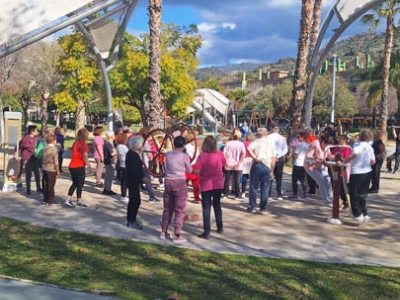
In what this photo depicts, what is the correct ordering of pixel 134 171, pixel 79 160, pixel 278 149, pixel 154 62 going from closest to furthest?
1. pixel 134 171
2. pixel 79 160
3. pixel 278 149
4. pixel 154 62

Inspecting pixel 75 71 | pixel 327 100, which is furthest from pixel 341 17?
pixel 327 100

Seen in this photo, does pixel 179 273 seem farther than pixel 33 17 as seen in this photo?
No

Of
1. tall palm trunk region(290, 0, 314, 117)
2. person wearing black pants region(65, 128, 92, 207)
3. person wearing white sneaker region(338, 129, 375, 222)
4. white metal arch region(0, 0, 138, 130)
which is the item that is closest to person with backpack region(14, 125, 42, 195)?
person wearing black pants region(65, 128, 92, 207)

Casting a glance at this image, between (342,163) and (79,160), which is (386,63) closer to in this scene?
(342,163)

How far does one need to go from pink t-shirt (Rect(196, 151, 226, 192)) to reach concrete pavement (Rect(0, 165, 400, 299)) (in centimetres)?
80

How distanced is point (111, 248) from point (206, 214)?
1566 millimetres

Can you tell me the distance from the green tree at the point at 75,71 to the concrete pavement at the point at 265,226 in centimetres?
1760

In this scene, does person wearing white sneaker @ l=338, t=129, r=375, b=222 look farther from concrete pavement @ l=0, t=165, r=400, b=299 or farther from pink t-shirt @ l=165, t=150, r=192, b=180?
pink t-shirt @ l=165, t=150, r=192, b=180

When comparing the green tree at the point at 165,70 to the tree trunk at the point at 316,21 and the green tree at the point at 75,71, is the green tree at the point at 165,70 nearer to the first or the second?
the green tree at the point at 75,71

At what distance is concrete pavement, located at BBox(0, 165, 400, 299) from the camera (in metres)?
6.85

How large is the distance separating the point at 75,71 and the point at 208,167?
74.9 ft

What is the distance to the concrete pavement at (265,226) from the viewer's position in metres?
6.85


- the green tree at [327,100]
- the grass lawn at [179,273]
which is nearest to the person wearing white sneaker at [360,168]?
the grass lawn at [179,273]

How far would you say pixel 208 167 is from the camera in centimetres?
750
